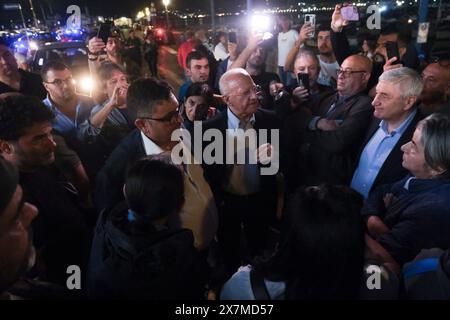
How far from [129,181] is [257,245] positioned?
6.45 feet

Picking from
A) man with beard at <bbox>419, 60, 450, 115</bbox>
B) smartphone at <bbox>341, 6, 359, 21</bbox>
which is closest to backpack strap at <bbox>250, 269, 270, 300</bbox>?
man with beard at <bbox>419, 60, 450, 115</bbox>

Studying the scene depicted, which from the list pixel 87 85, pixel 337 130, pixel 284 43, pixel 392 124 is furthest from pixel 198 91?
pixel 284 43

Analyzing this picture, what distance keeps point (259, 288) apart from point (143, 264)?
515 millimetres

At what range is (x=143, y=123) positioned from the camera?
8.07ft

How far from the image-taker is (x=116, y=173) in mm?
2395

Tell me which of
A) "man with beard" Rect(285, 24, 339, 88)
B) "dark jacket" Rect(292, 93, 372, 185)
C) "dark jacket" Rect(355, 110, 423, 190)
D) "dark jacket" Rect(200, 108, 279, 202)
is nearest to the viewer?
"dark jacket" Rect(355, 110, 423, 190)

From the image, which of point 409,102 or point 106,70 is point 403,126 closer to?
point 409,102

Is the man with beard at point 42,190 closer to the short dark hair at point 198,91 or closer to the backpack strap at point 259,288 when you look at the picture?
the backpack strap at point 259,288

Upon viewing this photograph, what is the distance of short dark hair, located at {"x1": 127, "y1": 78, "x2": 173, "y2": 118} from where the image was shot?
95.0 inches

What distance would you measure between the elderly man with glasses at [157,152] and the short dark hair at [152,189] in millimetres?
548

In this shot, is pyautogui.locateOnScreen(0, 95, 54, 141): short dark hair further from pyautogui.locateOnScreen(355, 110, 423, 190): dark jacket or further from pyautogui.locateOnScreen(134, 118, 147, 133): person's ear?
pyautogui.locateOnScreen(355, 110, 423, 190): dark jacket

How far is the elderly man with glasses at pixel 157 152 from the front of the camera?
92.4 inches

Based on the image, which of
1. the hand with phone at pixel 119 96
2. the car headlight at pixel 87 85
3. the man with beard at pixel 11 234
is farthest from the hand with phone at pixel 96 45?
the man with beard at pixel 11 234
